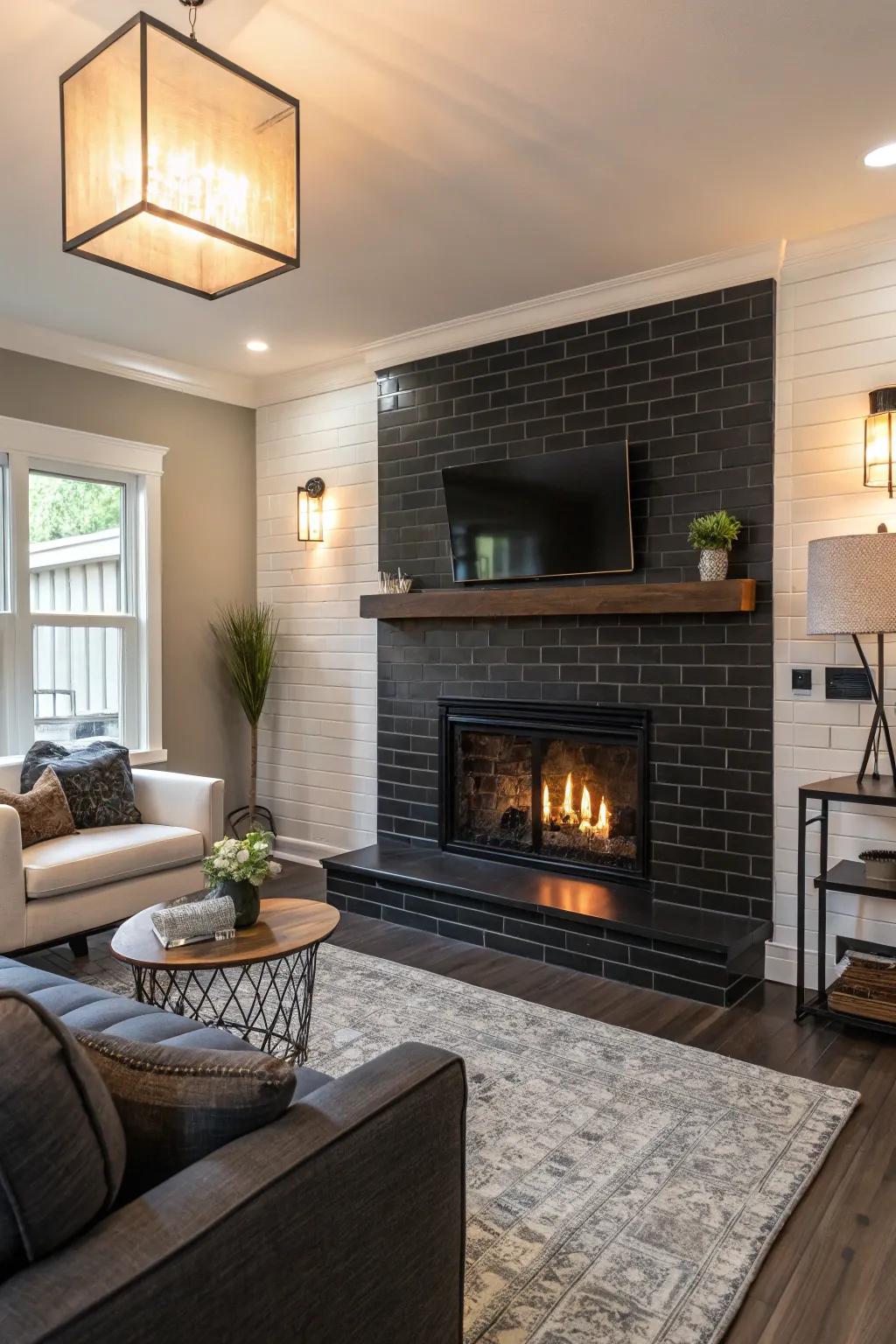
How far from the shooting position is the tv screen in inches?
157

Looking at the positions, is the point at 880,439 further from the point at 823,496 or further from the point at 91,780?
the point at 91,780

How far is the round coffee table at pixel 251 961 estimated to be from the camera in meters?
2.45

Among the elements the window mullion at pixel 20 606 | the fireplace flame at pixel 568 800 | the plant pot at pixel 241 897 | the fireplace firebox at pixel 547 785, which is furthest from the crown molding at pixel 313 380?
the plant pot at pixel 241 897

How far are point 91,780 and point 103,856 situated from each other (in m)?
0.53

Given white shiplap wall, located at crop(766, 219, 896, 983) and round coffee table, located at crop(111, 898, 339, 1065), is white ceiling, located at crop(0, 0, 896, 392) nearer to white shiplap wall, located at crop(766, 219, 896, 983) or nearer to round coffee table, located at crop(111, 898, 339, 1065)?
white shiplap wall, located at crop(766, 219, 896, 983)

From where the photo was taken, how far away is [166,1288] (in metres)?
1.01

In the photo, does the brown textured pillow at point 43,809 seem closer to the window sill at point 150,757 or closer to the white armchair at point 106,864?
the white armchair at point 106,864

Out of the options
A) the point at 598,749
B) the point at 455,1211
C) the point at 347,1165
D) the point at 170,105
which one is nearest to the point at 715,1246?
the point at 455,1211

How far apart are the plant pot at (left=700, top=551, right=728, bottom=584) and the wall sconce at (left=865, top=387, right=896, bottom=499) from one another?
0.58 m

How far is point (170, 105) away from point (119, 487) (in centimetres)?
328

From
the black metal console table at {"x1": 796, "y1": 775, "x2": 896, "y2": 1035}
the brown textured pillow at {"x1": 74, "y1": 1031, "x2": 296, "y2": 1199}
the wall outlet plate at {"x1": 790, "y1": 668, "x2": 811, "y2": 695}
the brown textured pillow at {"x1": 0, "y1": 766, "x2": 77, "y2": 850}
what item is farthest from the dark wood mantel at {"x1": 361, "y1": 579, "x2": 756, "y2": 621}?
the brown textured pillow at {"x1": 74, "y1": 1031, "x2": 296, "y2": 1199}

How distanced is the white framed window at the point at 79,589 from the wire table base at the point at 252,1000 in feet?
5.55

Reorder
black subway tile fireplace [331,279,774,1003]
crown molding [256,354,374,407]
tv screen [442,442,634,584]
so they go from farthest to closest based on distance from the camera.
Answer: crown molding [256,354,374,407] → tv screen [442,442,634,584] → black subway tile fireplace [331,279,774,1003]

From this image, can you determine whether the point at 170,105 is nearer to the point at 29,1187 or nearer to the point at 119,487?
the point at 29,1187
